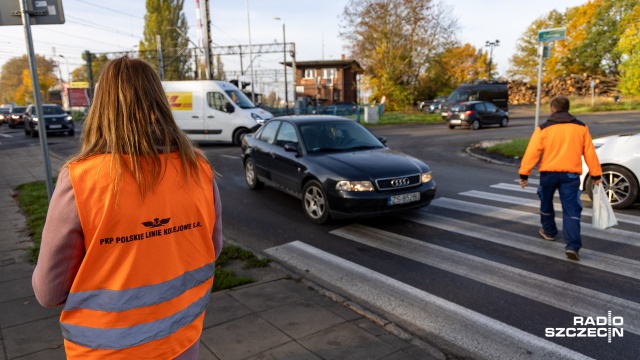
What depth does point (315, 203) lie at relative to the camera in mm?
7043

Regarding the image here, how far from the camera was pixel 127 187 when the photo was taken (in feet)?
5.15

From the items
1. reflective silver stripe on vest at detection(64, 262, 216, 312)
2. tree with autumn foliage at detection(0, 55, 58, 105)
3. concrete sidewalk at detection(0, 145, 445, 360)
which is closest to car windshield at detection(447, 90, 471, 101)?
concrete sidewalk at detection(0, 145, 445, 360)

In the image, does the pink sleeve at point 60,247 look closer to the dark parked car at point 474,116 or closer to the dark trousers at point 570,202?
the dark trousers at point 570,202

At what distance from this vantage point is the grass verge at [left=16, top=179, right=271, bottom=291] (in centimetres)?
458

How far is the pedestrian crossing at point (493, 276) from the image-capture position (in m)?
3.57

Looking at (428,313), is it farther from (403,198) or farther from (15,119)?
Result: (15,119)

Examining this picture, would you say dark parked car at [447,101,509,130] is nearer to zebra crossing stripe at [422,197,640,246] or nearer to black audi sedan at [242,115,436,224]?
zebra crossing stripe at [422,197,640,246]

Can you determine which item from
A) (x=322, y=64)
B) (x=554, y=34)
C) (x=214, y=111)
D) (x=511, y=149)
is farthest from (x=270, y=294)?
(x=322, y=64)

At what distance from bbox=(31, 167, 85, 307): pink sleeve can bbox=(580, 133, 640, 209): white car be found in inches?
306

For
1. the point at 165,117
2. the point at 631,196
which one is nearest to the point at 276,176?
the point at 631,196

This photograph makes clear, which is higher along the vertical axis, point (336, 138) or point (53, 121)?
point (336, 138)

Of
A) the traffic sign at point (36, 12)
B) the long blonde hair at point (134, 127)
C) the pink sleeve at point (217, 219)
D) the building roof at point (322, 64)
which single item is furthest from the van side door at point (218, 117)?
the building roof at point (322, 64)

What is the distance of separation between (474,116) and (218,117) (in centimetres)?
1407

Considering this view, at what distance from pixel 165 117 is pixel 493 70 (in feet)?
255
